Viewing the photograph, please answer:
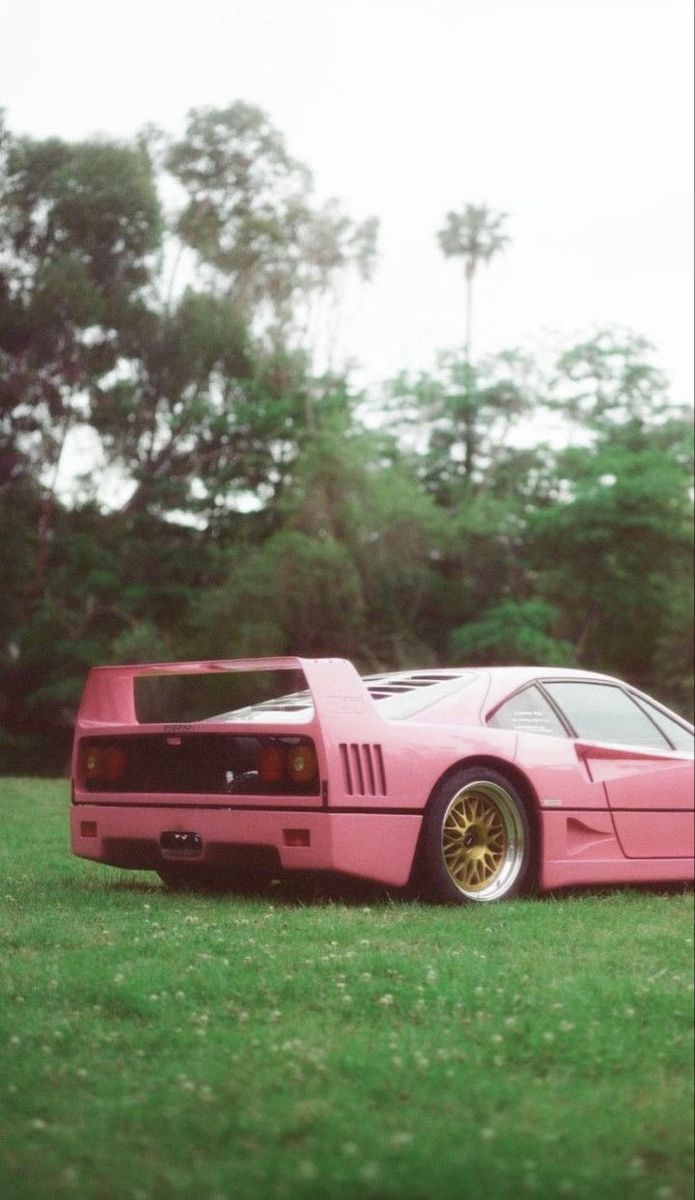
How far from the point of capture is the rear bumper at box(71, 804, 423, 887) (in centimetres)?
751

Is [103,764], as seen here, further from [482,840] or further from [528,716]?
[528,716]

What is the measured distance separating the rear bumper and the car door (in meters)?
1.03

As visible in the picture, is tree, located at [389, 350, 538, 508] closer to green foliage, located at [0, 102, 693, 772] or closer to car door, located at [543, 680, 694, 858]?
green foliage, located at [0, 102, 693, 772]

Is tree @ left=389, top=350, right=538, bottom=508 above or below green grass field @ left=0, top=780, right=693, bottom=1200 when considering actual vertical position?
above

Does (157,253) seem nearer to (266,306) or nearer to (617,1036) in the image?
(266,306)

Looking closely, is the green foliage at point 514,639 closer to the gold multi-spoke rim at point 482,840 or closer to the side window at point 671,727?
the side window at point 671,727

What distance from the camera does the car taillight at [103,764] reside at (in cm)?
859

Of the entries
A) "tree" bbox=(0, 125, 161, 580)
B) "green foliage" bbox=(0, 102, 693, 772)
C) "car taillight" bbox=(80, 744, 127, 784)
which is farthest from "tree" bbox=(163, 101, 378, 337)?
"car taillight" bbox=(80, 744, 127, 784)

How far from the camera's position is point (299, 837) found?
757 cm

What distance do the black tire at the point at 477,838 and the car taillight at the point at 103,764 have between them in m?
1.80

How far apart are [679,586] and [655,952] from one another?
116ft

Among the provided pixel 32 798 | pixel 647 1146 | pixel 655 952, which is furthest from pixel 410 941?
pixel 32 798

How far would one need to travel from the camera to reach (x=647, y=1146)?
12.6ft

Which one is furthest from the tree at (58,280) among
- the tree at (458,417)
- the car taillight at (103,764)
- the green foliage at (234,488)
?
the car taillight at (103,764)
